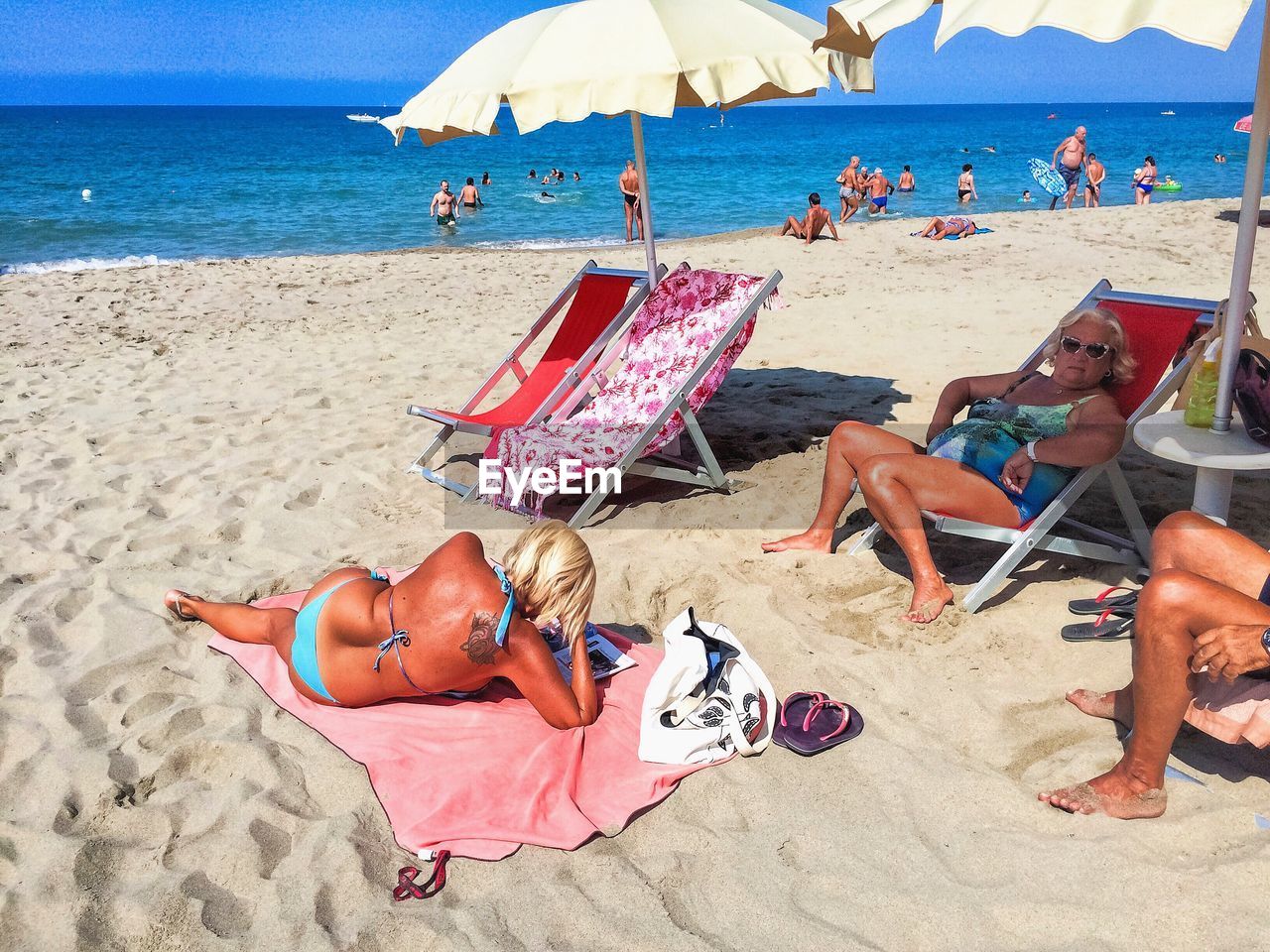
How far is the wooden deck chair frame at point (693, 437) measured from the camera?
4.19 metres

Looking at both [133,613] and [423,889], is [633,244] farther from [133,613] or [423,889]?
[423,889]

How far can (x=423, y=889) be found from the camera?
2.33m

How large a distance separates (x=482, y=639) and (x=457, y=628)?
9 centimetres

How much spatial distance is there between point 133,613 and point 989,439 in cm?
319

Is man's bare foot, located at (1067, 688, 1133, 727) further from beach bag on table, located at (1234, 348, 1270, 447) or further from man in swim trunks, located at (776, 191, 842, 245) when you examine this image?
man in swim trunks, located at (776, 191, 842, 245)

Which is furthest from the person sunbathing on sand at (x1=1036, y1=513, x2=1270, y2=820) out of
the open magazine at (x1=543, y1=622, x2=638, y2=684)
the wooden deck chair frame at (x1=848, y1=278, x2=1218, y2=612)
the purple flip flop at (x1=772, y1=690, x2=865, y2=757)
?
the open magazine at (x1=543, y1=622, x2=638, y2=684)

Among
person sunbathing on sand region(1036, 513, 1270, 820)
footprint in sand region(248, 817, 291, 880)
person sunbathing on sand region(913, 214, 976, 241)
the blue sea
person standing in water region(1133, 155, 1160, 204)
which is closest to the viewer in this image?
person sunbathing on sand region(1036, 513, 1270, 820)

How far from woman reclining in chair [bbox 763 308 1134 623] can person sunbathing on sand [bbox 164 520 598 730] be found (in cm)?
136

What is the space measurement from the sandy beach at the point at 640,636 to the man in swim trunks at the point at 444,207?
1288 cm

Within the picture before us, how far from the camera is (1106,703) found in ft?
9.39

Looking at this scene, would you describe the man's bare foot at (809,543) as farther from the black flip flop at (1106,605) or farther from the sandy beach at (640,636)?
the black flip flop at (1106,605)

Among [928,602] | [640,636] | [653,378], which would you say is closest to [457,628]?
[640,636]

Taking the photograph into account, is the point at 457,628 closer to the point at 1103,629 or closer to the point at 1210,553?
the point at 1210,553

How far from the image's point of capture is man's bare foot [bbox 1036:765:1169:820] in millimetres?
2436
